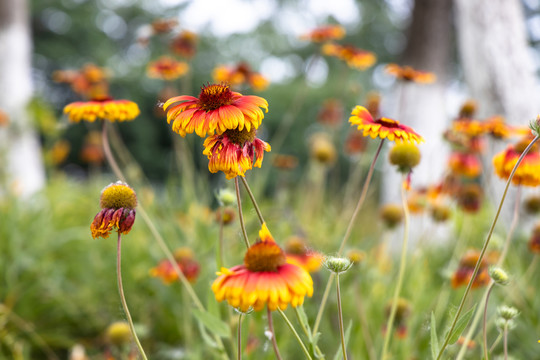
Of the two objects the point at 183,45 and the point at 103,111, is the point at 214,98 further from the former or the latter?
the point at 183,45

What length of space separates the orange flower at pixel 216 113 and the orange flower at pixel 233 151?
2 cm

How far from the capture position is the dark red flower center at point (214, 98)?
2.95 ft

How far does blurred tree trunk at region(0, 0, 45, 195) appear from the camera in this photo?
13.4ft

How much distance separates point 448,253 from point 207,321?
2.63 metres

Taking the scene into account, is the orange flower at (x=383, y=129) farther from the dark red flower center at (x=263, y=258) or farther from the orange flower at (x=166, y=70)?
the orange flower at (x=166, y=70)

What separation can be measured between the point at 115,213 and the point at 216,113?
29cm

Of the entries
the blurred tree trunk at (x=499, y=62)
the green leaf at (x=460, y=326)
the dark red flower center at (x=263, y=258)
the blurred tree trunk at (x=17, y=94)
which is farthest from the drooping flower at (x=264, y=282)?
the blurred tree trunk at (x=17, y=94)

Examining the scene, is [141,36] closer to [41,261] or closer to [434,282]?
[41,261]

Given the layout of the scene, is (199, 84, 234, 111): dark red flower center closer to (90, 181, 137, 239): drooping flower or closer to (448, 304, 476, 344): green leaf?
(90, 181, 137, 239): drooping flower

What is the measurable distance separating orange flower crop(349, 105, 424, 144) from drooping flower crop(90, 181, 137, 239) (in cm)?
49

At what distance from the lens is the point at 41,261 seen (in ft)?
7.84

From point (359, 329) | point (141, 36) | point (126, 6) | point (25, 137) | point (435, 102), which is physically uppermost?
point (126, 6)

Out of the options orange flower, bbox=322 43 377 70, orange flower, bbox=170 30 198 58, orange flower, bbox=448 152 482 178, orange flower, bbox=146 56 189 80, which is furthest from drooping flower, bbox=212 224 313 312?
orange flower, bbox=170 30 198 58

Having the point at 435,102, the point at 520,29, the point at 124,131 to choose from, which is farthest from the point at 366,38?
the point at 520,29
